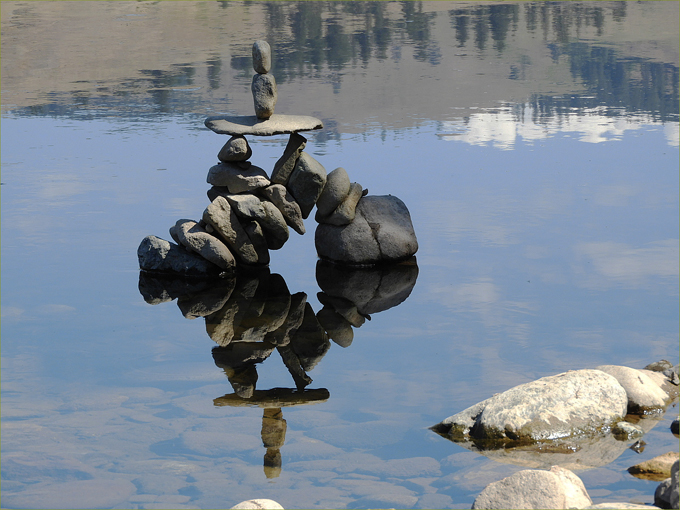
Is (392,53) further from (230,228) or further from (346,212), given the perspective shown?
(230,228)

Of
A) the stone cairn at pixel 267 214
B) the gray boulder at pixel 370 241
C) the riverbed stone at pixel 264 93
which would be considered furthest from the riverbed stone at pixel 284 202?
the riverbed stone at pixel 264 93

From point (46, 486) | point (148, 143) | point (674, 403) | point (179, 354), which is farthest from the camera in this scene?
point (148, 143)

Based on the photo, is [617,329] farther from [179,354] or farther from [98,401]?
[98,401]

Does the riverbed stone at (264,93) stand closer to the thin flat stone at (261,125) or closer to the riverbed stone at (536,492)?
the thin flat stone at (261,125)

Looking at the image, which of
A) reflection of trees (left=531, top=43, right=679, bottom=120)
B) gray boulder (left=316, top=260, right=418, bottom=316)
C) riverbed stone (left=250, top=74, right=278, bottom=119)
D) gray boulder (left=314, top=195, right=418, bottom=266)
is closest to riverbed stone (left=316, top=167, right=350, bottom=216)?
gray boulder (left=314, top=195, right=418, bottom=266)

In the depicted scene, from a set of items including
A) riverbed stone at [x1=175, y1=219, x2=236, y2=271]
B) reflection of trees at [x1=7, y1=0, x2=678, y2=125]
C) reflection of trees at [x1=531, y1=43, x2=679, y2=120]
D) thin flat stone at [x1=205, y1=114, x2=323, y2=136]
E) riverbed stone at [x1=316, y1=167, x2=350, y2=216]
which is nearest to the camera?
riverbed stone at [x1=175, y1=219, x2=236, y2=271]

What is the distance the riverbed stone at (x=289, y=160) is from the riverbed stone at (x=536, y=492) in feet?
25.2

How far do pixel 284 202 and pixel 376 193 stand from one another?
3671 millimetres

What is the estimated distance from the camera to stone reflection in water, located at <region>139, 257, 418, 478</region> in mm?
9180

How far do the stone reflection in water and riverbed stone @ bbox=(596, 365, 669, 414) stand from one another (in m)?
3.14

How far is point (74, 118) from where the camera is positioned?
2438cm

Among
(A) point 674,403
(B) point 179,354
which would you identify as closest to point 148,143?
(B) point 179,354

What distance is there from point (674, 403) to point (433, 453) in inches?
112

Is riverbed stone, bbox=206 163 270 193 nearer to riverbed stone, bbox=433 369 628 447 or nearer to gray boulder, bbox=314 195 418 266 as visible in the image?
gray boulder, bbox=314 195 418 266
